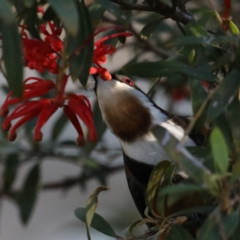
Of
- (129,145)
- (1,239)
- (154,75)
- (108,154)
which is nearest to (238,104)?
(154,75)

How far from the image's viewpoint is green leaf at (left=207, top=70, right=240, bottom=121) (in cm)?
85

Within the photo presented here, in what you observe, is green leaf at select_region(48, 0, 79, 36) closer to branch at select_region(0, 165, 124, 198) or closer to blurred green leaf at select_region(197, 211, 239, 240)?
blurred green leaf at select_region(197, 211, 239, 240)

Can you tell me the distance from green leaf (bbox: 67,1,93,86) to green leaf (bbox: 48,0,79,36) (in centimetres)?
9

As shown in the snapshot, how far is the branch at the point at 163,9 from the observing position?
3.36 feet

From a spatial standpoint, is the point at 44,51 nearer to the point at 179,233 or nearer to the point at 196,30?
the point at 196,30

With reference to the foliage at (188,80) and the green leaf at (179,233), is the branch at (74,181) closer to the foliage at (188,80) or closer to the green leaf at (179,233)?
the foliage at (188,80)

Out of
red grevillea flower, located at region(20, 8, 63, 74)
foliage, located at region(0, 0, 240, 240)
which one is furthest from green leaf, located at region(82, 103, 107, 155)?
red grevillea flower, located at region(20, 8, 63, 74)

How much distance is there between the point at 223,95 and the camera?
0.86m

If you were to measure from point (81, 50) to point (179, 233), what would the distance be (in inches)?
11.4

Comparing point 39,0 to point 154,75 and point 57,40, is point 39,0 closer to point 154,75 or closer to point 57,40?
point 57,40

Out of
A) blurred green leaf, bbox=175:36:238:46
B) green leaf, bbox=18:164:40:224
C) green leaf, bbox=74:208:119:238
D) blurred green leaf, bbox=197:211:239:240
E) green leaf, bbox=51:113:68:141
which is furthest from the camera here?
green leaf, bbox=51:113:68:141

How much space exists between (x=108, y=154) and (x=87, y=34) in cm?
118

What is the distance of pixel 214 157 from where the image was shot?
0.79 meters

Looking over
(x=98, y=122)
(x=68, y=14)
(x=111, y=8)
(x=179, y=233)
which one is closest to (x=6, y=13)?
(x=68, y=14)
